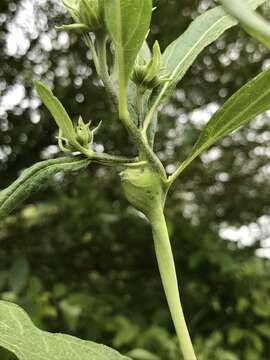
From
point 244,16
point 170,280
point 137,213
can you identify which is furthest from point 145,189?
point 137,213

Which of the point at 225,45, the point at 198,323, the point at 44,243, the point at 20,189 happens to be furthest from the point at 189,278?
the point at 20,189

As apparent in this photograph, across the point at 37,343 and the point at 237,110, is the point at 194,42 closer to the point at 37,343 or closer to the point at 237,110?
the point at 237,110

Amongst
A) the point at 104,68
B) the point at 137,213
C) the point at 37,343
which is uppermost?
the point at 104,68

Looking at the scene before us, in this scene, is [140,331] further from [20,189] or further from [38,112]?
[20,189]

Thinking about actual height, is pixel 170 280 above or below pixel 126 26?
below

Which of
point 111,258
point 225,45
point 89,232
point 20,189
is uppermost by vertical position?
point 20,189

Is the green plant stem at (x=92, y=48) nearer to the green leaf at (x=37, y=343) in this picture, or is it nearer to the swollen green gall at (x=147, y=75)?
the swollen green gall at (x=147, y=75)
